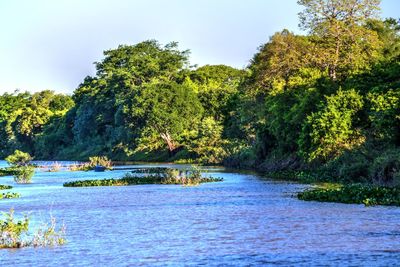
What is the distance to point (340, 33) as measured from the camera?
237ft

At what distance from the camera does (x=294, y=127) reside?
68062 mm

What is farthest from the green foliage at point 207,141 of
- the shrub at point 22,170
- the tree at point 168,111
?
the shrub at point 22,170

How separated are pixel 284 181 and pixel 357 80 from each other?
12.2m

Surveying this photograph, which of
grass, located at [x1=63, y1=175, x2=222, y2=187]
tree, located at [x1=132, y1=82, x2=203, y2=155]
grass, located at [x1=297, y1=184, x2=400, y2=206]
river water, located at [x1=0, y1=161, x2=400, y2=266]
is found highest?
tree, located at [x1=132, y1=82, x2=203, y2=155]

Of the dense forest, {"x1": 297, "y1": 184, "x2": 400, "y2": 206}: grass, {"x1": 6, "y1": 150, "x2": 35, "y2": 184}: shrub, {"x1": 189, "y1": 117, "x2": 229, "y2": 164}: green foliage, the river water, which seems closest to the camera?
the river water

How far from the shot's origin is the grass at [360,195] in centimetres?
3722

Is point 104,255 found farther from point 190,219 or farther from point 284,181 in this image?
point 284,181

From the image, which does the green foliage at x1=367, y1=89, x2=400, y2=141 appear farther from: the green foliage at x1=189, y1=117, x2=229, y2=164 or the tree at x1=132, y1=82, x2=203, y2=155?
the tree at x1=132, y1=82, x2=203, y2=155

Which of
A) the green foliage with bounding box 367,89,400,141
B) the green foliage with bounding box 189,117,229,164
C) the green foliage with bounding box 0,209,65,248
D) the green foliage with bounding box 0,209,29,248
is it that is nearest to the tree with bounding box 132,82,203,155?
the green foliage with bounding box 189,117,229,164

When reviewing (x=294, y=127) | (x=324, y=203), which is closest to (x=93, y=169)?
(x=294, y=127)

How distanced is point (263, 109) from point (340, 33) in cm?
1275

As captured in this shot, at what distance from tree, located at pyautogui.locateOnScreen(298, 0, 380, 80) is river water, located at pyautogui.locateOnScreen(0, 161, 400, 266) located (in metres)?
26.4

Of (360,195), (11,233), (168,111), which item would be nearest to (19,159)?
(168,111)

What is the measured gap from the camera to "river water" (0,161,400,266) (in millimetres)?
24906
